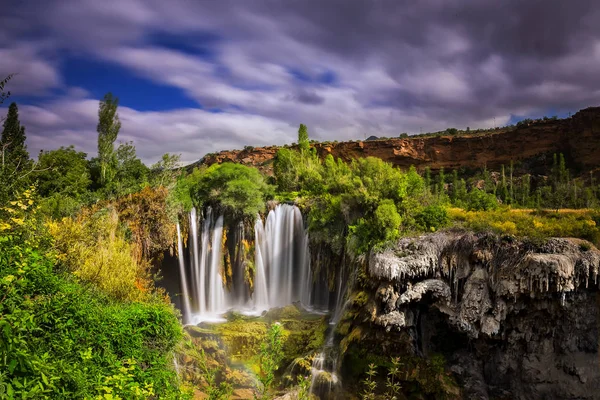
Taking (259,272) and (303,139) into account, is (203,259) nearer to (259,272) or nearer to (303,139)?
(259,272)

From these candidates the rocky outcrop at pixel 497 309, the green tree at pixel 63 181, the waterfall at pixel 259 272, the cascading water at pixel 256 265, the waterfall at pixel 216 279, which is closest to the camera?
the rocky outcrop at pixel 497 309

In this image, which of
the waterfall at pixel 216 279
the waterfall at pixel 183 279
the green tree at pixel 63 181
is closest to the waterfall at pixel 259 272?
the waterfall at pixel 216 279

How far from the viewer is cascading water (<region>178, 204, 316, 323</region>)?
20.2 m

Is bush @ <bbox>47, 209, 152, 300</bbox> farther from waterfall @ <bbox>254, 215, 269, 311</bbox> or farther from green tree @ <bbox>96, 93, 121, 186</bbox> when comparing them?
green tree @ <bbox>96, 93, 121, 186</bbox>

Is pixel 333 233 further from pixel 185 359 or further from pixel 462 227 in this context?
pixel 185 359

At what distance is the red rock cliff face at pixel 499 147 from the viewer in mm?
45406

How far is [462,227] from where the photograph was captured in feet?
46.8

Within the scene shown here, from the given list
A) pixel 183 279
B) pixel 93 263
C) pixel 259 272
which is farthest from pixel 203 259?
pixel 93 263

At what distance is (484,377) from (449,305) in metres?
3.03

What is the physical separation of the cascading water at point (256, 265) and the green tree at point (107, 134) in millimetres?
7859

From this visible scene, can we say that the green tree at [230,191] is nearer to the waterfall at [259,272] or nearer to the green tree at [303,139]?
the waterfall at [259,272]

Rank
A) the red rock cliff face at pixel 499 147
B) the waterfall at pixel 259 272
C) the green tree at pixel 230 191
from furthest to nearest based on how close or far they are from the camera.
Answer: the red rock cliff face at pixel 499 147 → the green tree at pixel 230 191 → the waterfall at pixel 259 272

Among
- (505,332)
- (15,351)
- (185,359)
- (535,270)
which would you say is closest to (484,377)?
(505,332)

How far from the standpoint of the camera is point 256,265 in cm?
2100
